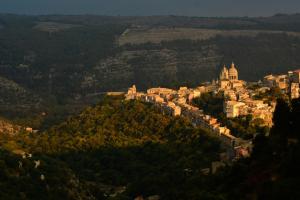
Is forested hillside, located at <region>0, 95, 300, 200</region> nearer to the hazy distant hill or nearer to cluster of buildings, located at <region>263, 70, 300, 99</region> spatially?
cluster of buildings, located at <region>263, 70, 300, 99</region>

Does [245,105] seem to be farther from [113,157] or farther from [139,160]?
[113,157]

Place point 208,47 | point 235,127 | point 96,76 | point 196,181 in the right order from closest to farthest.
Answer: point 196,181 < point 235,127 < point 96,76 < point 208,47

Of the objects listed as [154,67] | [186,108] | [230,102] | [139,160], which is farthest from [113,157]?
[154,67]

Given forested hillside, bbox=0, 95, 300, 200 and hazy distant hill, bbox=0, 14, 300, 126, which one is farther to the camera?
hazy distant hill, bbox=0, 14, 300, 126

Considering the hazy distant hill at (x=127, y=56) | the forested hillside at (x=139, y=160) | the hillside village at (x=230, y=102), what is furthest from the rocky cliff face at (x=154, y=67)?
the forested hillside at (x=139, y=160)

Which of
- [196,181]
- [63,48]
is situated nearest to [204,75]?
[63,48]

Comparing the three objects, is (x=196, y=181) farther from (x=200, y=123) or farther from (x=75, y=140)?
(x=75, y=140)

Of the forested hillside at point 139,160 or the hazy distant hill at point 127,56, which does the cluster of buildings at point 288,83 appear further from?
the hazy distant hill at point 127,56

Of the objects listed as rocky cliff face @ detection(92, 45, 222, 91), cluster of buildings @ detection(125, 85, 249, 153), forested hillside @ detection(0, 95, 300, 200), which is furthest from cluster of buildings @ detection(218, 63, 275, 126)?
rocky cliff face @ detection(92, 45, 222, 91)
